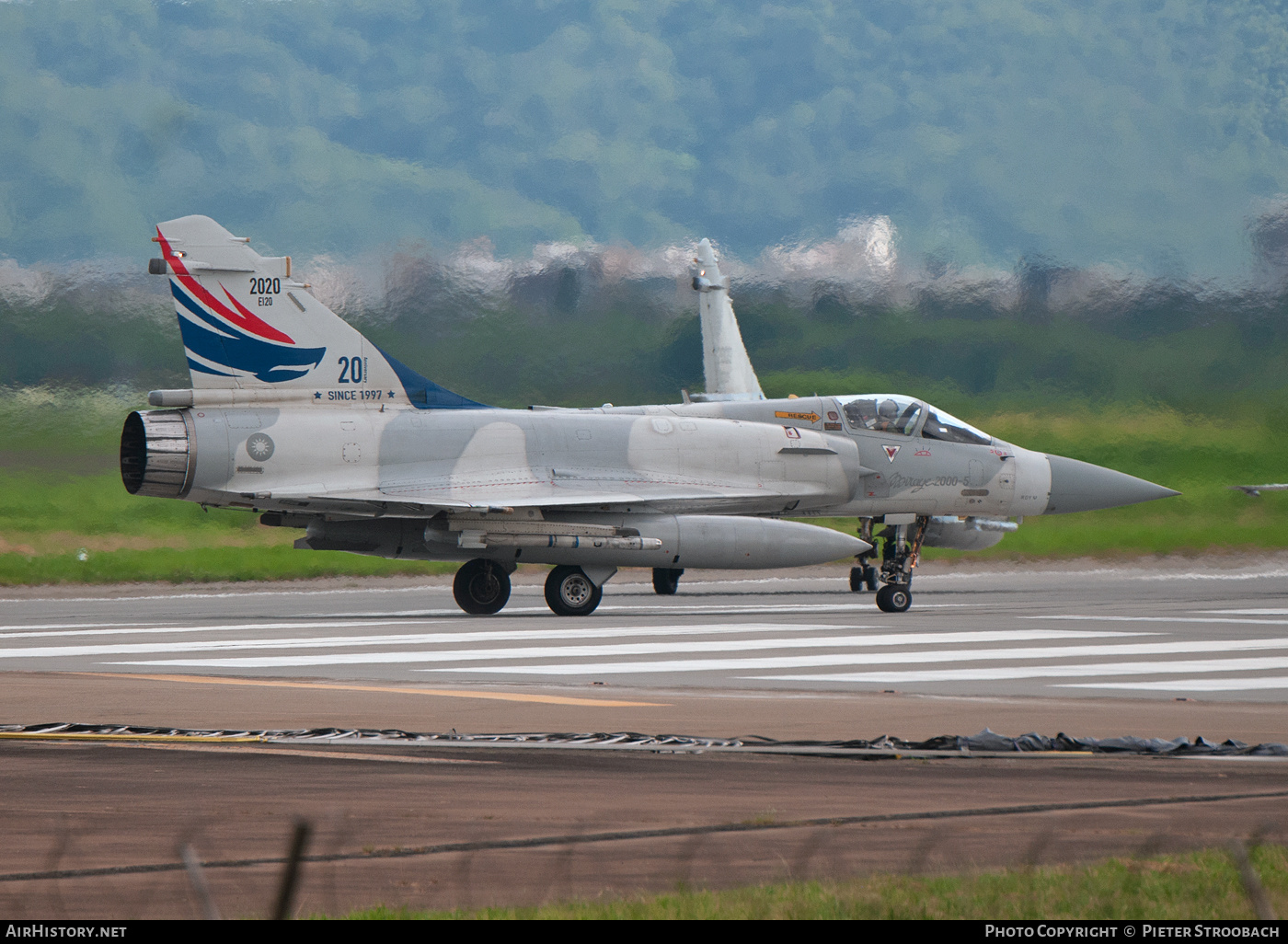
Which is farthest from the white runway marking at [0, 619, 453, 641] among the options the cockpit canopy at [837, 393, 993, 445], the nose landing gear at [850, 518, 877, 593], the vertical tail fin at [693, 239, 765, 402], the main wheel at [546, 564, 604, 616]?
the vertical tail fin at [693, 239, 765, 402]

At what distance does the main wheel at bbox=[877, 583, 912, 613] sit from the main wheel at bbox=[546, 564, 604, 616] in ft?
12.4

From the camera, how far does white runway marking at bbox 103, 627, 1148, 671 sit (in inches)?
595

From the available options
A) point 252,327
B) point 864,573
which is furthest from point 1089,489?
point 252,327

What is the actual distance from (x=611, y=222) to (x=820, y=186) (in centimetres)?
561

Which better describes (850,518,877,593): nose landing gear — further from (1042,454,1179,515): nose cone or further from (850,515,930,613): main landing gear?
(1042,454,1179,515): nose cone

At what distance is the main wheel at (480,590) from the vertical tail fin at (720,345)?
30.9ft

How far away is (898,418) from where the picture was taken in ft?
78.8

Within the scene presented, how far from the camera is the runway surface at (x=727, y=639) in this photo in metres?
13.4

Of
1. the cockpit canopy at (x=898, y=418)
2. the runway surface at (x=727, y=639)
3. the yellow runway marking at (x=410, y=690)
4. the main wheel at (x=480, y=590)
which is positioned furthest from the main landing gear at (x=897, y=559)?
the yellow runway marking at (x=410, y=690)

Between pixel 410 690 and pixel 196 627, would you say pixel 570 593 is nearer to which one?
pixel 196 627

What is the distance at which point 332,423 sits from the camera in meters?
20.8

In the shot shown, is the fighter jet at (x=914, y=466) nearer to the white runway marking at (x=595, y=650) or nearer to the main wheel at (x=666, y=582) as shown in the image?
the main wheel at (x=666, y=582)
